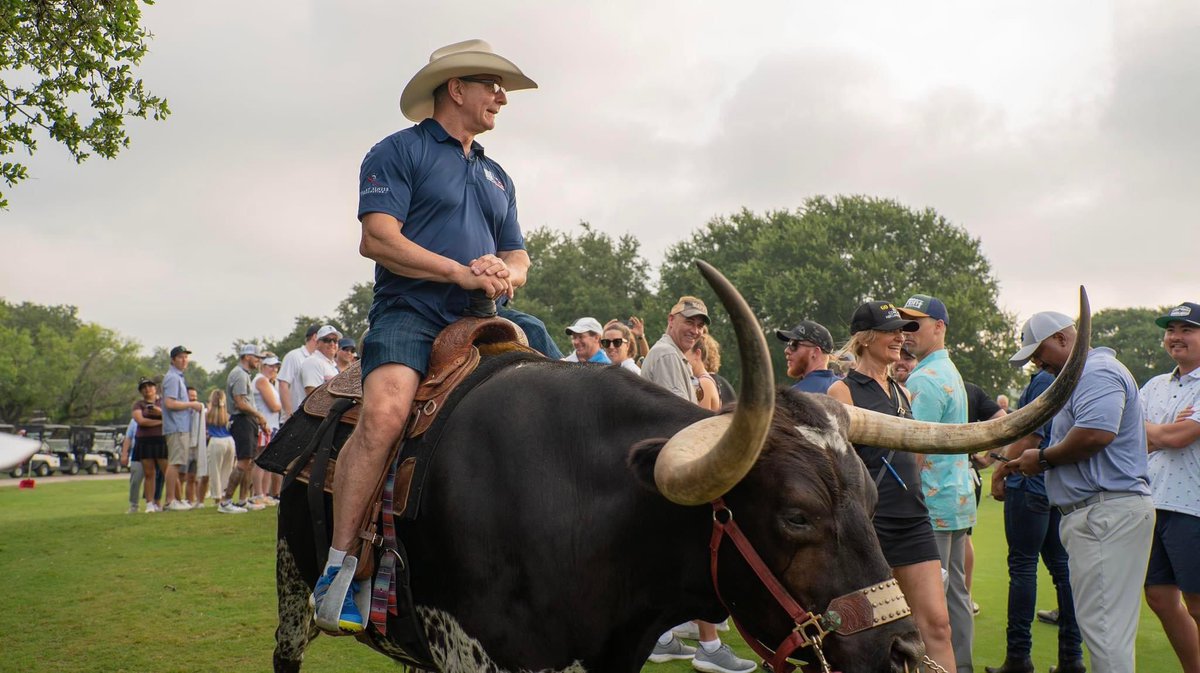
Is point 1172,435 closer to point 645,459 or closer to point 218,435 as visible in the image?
point 645,459

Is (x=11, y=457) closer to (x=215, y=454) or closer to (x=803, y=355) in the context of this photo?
(x=803, y=355)

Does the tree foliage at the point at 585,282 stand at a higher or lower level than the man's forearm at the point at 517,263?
higher

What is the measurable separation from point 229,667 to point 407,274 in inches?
174

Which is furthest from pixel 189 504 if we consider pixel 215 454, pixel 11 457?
pixel 11 457

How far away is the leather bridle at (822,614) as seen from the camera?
2.91m

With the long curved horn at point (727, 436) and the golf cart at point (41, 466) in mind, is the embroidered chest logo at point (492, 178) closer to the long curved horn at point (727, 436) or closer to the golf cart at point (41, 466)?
the long curved horn at point (727, 436)

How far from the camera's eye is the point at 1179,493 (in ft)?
21.1

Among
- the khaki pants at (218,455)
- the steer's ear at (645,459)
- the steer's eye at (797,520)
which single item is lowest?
the khaki pants at (218,455)

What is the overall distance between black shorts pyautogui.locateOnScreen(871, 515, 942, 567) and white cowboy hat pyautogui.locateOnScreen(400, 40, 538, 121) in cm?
360

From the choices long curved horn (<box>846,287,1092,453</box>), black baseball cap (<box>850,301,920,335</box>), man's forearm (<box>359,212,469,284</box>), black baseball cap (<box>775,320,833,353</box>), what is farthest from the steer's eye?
Result: black baseball cap (<box>775,320,833,353</box>)

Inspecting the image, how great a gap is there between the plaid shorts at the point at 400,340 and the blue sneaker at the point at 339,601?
93 cm

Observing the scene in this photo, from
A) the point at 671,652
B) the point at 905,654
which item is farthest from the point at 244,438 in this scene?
the point at 905,654

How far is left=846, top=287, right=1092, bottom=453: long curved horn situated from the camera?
3.14 metres

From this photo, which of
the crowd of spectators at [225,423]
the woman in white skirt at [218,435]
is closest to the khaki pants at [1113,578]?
the crowd of spectators at [225,423]
